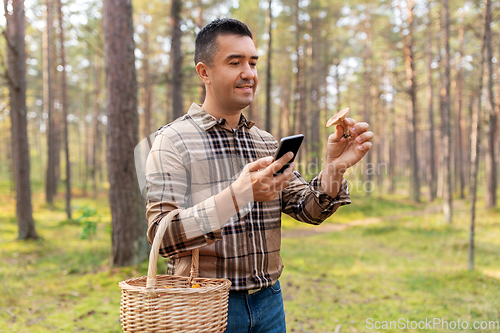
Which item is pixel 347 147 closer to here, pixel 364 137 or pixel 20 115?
pixel 364 137

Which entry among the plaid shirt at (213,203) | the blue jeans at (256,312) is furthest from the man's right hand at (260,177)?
the blue jeans at (256,312)

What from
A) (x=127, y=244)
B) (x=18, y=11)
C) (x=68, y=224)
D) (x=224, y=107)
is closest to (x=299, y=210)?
(x=224, y=107)

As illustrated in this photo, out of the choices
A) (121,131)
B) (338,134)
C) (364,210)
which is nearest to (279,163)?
Result: (338,134)

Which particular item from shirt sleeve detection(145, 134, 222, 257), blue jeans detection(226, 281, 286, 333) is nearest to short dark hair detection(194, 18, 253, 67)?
shirt sleeve detection(145, 134, 222, 257)

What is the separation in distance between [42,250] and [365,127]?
27.8ft

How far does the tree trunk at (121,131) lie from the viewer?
5.30 m

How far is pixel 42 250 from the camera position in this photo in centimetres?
757

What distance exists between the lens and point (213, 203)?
48.6 inches

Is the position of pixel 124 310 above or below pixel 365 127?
below

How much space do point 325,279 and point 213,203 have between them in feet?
18.8

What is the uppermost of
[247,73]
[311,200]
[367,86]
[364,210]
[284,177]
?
[367,86]

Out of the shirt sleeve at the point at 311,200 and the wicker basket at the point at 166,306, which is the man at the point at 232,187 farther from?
the wicker basket at the point at 166,306

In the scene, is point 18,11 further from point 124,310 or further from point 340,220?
point 340,220

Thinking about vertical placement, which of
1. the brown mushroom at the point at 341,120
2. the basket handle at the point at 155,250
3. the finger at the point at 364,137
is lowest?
the basket handle at the point at 155,250
